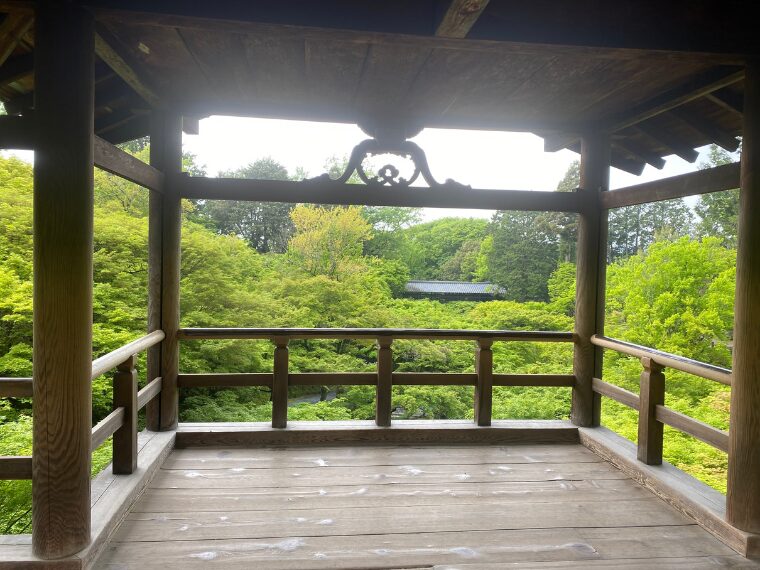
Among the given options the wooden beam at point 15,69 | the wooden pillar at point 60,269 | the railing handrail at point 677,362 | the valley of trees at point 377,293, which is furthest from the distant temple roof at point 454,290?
the wooden pillar at point 60,269

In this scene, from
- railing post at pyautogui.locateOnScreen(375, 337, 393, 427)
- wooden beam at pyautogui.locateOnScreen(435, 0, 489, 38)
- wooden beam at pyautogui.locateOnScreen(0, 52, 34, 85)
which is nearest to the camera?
wooden beam at pyautogui.locateOnScreen(435, 0, 489, 38)

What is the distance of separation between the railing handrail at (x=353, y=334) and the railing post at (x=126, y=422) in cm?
69

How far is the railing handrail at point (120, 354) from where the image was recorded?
2.26 meters

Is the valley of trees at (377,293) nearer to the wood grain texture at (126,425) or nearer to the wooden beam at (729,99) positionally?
the wood grain texture at (126,425)

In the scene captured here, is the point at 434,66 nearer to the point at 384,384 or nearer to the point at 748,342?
the point at 748,342

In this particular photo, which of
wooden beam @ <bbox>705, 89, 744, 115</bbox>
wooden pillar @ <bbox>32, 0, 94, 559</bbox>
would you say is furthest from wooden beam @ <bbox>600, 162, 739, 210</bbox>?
wooden pillar @ <bbox>32, 0, 94, 559</bbox>

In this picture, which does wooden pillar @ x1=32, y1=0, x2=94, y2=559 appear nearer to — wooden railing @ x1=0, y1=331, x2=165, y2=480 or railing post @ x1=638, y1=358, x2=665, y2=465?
wooden railing @ x1=0, y1=331, x2=165, y2=480

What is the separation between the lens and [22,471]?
195 cm

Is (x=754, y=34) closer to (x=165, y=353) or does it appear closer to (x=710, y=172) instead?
(x=710, y=172)

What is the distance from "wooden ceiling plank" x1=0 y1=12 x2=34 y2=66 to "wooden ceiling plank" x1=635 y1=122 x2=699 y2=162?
11.3 ft

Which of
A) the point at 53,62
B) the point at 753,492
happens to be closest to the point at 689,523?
the point at 753,492

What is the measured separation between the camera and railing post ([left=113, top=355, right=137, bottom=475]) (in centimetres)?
262

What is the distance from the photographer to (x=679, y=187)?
2.91 meters

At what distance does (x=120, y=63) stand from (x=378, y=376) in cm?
237
